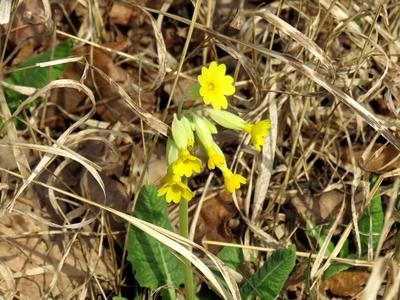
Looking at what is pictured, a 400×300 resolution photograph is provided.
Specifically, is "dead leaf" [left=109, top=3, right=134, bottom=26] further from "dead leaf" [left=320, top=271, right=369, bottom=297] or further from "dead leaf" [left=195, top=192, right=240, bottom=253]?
"dead leaf" [left=320, top=271, right=369, bottom=297]

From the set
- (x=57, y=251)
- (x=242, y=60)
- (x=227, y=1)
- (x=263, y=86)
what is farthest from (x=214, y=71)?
(x=227, y=1)

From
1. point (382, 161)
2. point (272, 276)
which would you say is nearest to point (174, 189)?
point (272, 276)

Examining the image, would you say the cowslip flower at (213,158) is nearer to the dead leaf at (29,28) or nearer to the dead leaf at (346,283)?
the dead leaf at (346,283)

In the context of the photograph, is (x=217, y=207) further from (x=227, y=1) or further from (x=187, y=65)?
(x=227, y=1)

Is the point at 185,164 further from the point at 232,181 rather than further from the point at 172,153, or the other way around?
the point at 232,181

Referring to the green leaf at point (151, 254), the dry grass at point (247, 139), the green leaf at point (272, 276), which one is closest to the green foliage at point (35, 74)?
the dry grass at point (247, 139)

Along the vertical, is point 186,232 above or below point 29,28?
below
